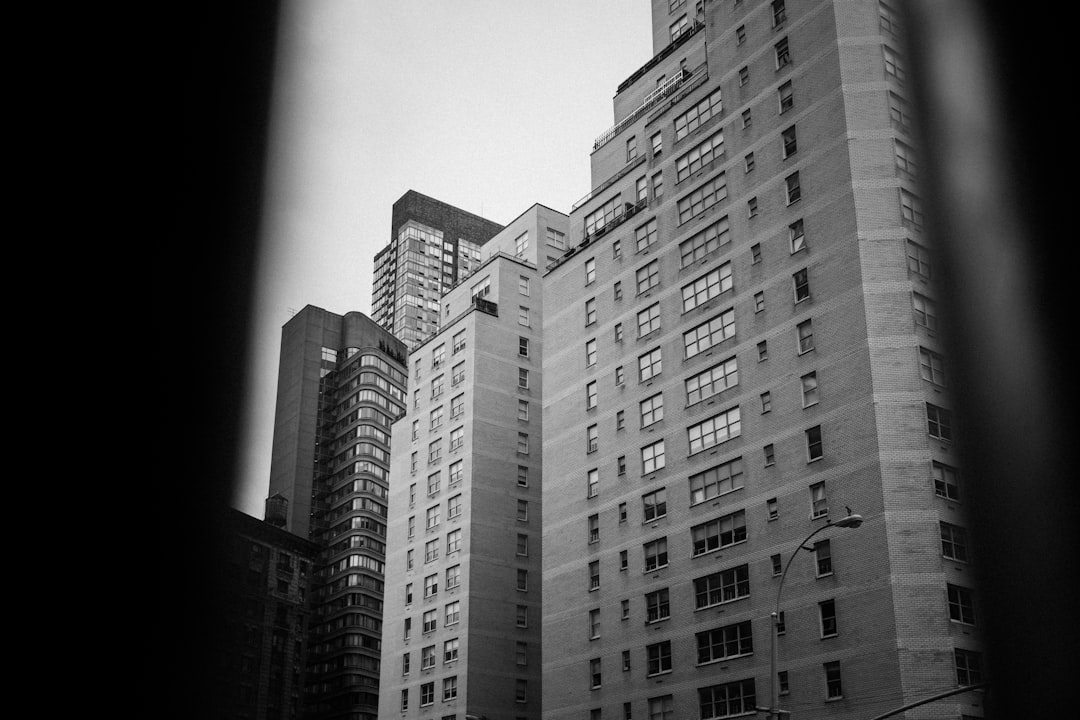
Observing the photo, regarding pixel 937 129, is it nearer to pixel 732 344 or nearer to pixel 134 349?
pixel 134 349

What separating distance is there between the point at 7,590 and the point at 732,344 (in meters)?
72.5

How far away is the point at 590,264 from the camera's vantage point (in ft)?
299

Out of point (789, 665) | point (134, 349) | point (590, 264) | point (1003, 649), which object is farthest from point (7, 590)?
point (590, 264)

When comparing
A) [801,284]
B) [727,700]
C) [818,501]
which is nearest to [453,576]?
[727,700]

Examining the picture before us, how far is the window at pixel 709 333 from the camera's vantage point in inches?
2931

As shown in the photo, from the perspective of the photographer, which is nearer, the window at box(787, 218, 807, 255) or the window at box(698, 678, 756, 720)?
the window at box(698, 678, 756, 720)

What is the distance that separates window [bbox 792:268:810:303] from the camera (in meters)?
69.4

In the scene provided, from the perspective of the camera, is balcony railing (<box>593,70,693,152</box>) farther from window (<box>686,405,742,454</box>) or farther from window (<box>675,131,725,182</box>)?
window (<box>686,405,742,454</box>)

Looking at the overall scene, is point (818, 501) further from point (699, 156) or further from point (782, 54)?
A: point (782, 54)

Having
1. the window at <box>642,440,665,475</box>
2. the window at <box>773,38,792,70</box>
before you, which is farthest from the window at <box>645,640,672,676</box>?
the window at <box>773,38,792,70</box>

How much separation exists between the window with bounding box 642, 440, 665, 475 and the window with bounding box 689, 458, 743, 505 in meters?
3.79

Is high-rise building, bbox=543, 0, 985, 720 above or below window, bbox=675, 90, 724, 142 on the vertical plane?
below

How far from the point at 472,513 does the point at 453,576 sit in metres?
6.01

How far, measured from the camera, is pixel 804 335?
68375mm
